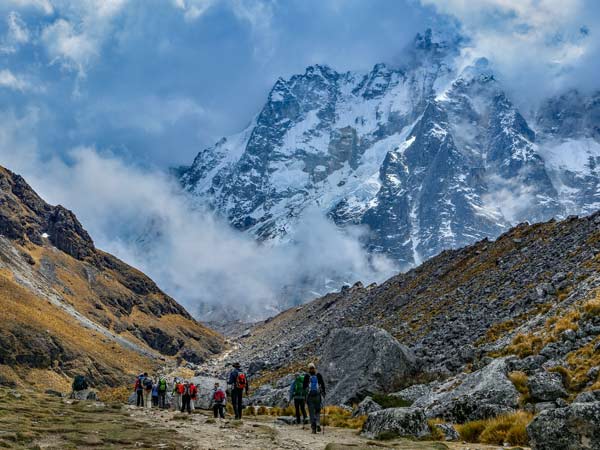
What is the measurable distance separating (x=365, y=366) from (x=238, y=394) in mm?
10476

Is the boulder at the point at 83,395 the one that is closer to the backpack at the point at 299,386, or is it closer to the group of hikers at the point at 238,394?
the group of hikers at the point at 238,394

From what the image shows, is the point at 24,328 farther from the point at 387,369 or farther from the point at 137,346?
the point at 387,369

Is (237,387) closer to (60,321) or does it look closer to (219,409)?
(219,409)

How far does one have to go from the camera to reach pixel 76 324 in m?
139

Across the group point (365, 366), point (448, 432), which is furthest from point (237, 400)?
point (448, 432)

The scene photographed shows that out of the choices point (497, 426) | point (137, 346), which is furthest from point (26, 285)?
point (497, 426)

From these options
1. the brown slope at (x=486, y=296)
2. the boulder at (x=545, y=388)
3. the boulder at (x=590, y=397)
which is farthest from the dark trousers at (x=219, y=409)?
the boulder at (x=590, y=397)

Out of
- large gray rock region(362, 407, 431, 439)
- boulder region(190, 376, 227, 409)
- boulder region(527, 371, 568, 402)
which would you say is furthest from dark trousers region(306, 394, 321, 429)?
boulder region(190, 376, 227, 409)

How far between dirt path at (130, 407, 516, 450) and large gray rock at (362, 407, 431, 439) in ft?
2.08

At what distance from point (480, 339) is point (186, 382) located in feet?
61.7

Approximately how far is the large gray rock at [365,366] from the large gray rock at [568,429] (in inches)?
857

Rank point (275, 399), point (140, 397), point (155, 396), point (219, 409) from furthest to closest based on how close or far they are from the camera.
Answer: point (140, 397) < point (155, 396) < point (275, 399) < point (219, 409)

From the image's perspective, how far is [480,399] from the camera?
66.2ft

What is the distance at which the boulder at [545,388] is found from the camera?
19.3 meters
